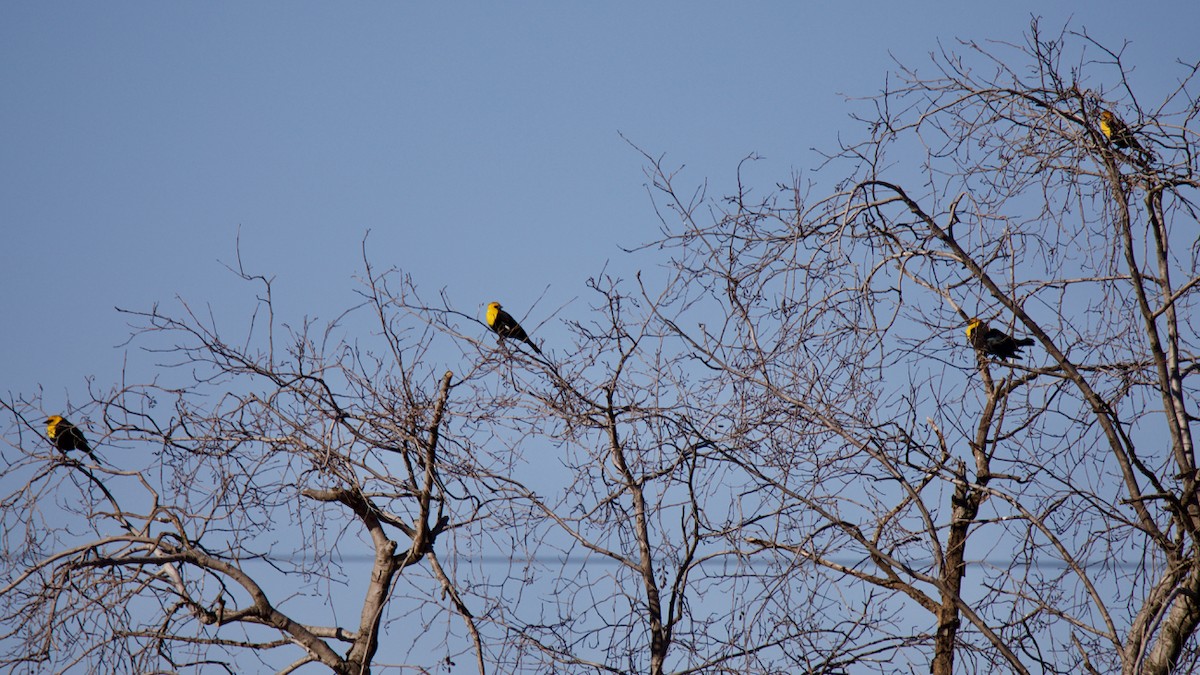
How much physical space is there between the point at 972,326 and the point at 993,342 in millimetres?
446

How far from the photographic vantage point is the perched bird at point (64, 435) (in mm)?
5340

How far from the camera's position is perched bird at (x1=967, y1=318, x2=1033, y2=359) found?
15.3 ft

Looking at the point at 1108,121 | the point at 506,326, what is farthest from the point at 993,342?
the point at 506,326

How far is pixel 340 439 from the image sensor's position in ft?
15.2

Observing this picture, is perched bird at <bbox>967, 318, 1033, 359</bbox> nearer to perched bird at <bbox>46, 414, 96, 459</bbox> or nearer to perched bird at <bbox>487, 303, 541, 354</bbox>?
perched bird at <bbox>487, 303, 541, 354</bbox>

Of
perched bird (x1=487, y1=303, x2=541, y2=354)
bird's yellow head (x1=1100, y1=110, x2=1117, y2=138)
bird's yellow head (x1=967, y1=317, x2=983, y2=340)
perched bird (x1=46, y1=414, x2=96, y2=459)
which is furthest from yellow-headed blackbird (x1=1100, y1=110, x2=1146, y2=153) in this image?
perched bird (x1=46, y1=414, x2=96, y2=459)

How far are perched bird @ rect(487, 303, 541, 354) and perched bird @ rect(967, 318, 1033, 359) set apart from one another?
185 centimetres

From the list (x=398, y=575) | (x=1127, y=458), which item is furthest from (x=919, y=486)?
(x=398, y=575)

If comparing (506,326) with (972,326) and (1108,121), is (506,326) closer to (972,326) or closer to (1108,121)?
(972,326)

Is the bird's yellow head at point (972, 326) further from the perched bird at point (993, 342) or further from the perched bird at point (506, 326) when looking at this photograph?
the perched bird at point (506, 326)

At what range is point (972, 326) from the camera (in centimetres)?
458

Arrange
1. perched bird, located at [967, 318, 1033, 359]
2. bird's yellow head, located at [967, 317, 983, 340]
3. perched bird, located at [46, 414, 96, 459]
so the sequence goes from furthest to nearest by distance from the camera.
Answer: perched bird, located at [46, 414, 96, 459] < perched bird, located at [967, 318, 1033, 359] < bird's yellow head, located at [967, 317, 983, 340]

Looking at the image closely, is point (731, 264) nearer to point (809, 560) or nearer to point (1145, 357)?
point (809, 560)

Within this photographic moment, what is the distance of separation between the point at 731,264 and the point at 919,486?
5.50 ft
